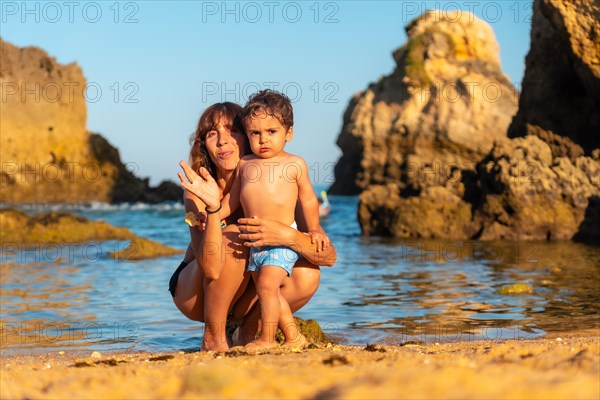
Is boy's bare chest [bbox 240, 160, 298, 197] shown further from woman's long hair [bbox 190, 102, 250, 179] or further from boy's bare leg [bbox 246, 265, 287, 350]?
boy's bare leg [bbox 246, 265, 287, 350]

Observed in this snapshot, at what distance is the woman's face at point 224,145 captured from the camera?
4820 millimetres

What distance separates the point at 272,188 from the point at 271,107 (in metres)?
0.45

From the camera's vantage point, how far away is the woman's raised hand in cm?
436

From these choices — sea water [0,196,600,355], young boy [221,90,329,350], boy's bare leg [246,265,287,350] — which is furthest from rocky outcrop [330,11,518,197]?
boy's bare leg [246,265,287,350]

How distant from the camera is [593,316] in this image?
6910mm

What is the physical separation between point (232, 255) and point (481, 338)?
2.22 m

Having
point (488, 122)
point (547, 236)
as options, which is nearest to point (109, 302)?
point (547, 236)

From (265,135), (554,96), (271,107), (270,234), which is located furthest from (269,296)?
(554,96)

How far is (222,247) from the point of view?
4590 mm

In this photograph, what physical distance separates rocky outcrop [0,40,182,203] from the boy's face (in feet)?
116

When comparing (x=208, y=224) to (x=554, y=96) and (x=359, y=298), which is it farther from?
(x=554, y=96)

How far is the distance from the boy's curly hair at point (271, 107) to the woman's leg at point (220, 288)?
67 cm

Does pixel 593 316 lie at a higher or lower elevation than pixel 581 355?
lower

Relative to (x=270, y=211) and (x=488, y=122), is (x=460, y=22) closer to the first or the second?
(x=488, y=122)
